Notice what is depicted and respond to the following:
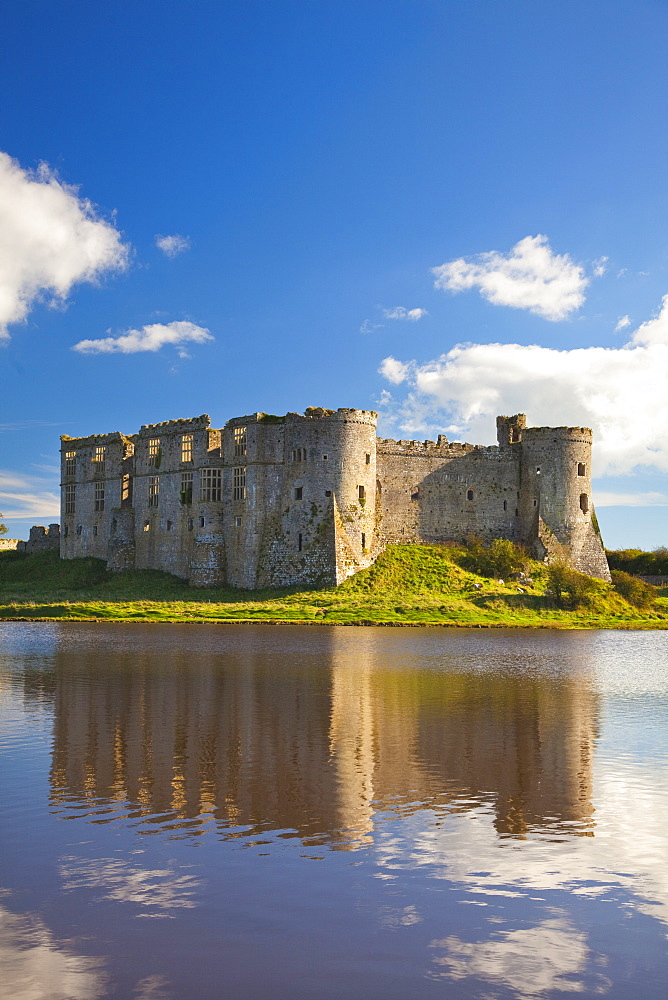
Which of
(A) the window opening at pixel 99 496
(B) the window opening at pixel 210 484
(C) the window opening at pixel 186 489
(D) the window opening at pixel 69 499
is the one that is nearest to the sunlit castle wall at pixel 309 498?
(B) the window opening at pixel 210 484

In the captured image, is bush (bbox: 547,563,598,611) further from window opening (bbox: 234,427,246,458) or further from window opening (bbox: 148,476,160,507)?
window opening (bbox: 148,476,160,507)

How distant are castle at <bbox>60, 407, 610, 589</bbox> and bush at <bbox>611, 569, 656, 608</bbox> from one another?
2.72 metres

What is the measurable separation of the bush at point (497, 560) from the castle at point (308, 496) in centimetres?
271

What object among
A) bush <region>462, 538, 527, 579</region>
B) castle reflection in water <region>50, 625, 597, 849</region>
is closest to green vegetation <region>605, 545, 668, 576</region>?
bush <region>462, 538, 527, 579</region>

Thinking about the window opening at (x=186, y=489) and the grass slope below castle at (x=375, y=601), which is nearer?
the grass slope below castle at (x=375, y=601)

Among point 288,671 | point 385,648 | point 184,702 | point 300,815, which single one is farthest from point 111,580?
point 300,815

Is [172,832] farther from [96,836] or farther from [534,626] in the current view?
[534,626]

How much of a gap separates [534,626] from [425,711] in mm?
31705

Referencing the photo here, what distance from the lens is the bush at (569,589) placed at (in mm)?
54156

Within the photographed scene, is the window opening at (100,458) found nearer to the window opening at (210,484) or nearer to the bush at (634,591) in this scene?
the window opening at (210,484)

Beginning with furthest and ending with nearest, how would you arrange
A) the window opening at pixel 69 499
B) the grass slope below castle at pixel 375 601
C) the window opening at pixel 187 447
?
the window opening at pixel 69 499
the window opening at pixel 187 447
the grass slope below castle at pixel 375 601

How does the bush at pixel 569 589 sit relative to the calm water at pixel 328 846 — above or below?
above

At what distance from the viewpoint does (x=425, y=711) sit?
19156 millimetres

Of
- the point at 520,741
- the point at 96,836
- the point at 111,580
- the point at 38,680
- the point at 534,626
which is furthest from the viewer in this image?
the point at 111,580
